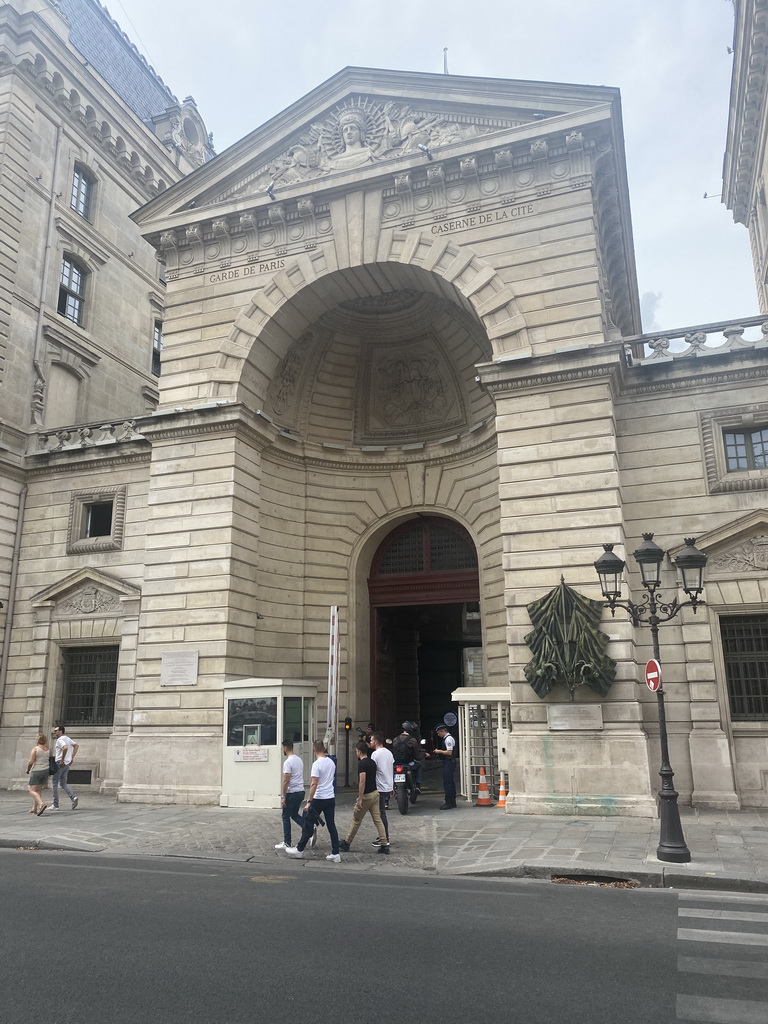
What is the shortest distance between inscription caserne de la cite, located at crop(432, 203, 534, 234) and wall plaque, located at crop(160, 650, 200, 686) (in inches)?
486

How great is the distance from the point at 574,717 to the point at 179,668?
31.0 ft

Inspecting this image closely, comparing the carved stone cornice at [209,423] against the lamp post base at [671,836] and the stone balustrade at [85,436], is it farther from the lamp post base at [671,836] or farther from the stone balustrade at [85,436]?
the lamp post base at [671,836]

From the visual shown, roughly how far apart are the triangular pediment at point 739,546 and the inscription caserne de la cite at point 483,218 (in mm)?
8875

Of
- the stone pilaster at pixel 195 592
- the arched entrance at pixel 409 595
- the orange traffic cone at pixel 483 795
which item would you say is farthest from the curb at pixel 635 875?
the arched entrance at pixel 409 595

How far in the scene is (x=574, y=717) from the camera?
15.2m

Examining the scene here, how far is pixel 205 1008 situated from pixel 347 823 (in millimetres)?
9661

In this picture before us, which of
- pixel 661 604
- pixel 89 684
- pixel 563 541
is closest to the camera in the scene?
pixel 661 604

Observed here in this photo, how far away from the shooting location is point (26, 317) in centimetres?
2536

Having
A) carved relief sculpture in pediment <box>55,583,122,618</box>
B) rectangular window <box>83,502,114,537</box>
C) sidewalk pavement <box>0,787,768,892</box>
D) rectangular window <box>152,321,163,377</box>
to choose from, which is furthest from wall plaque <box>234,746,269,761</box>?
rectangular window <box>152,321,163,377</box>

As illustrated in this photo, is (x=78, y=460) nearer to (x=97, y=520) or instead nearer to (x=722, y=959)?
(x=97, y=520)

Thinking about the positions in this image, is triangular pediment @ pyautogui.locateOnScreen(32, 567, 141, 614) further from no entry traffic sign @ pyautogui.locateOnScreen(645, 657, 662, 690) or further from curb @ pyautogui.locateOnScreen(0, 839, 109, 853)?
no entry traffic sign @ pyautogui.locateOnScreen(645, 657, 662, 690)

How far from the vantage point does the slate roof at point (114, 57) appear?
31.3m

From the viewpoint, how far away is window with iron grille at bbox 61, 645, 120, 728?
21438mm

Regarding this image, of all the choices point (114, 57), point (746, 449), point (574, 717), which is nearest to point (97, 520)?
point (574, 717)
